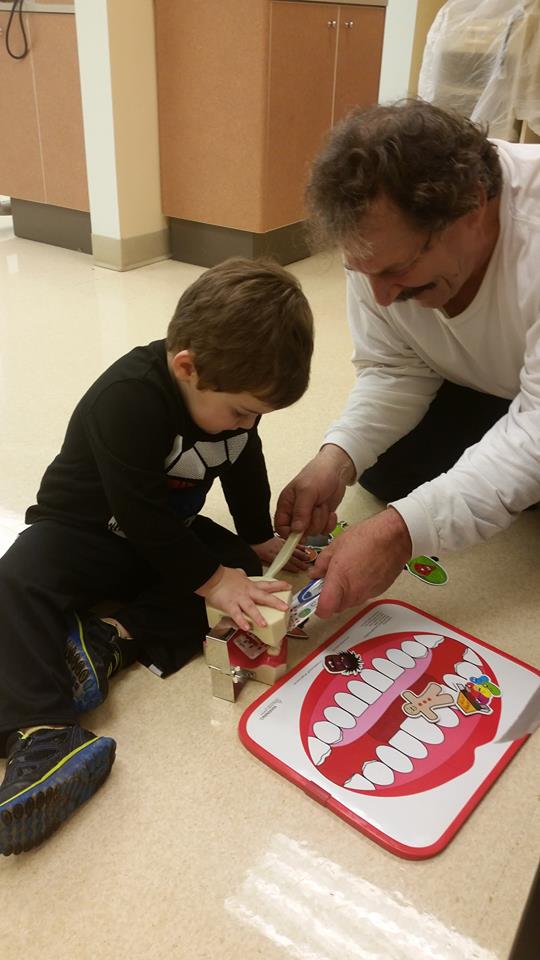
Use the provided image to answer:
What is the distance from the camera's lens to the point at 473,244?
3.05ft

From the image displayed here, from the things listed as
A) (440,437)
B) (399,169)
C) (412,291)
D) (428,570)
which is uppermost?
(399,169)

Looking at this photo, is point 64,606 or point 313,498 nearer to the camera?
point 64,606

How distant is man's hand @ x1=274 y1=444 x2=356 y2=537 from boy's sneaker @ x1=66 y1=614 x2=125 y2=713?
11.3 inches

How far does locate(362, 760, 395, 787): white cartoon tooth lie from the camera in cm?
80

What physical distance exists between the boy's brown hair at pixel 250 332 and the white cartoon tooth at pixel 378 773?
40 cm

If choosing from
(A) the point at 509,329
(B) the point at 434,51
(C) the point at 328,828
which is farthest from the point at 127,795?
(B) the point at 434,51

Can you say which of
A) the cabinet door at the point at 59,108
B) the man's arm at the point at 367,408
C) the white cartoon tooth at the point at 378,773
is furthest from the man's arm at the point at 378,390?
the cabinet door at the point at 59,108

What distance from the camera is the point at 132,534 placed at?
2.90 feet

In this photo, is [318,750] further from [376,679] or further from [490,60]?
[490,60]

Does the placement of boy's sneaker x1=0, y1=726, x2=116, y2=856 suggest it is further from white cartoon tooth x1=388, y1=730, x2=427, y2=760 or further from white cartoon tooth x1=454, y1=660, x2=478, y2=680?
white cartoon tooth x1=454, y1=660, x2=478, y2=680

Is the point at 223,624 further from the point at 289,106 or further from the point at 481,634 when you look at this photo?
the point at 289,106

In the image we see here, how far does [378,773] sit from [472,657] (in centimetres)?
23

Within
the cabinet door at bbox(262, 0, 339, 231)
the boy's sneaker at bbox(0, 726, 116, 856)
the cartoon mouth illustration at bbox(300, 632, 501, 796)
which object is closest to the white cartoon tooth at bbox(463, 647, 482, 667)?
the cartoon mouth illustration at bbox(300, 632, 501, 796)

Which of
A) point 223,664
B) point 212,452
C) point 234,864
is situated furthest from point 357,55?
point 234,864
